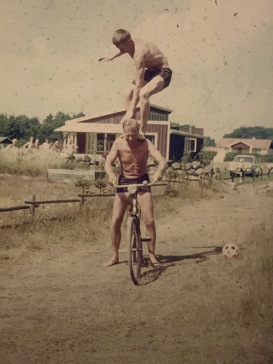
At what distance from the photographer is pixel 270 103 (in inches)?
183

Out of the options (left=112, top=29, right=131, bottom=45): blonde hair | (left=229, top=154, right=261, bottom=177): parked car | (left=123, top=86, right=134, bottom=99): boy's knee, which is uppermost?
(left=112, top=29, right=131, bottom=45): blonde hair

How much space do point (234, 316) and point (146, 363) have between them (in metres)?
0.92

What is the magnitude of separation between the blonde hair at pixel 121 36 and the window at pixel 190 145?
22672 mm

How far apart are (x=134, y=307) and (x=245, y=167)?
50.9 feet

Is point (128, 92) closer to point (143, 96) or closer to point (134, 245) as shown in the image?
point (143, 96)

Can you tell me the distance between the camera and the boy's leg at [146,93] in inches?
194

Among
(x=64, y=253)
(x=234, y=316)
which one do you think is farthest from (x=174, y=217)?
(x=234, y=316)

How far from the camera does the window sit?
27609mm

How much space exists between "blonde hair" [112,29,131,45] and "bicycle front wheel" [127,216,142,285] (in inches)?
82.0

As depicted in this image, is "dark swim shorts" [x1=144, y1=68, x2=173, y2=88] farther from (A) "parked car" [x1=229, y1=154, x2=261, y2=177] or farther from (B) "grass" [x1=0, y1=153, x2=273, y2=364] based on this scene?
(A) "parked car" [x1=229, y1=154, x2=261, y2=177]

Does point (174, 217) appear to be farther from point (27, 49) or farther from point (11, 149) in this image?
point (11, 149)

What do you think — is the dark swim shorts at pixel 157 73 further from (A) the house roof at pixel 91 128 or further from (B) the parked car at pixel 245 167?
(A) the house roof at pixel 91 128

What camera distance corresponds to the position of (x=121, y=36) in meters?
4.86

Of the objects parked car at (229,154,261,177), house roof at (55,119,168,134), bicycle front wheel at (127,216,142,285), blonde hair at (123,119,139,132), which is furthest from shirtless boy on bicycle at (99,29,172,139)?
house roof at (55,119,168,134)
